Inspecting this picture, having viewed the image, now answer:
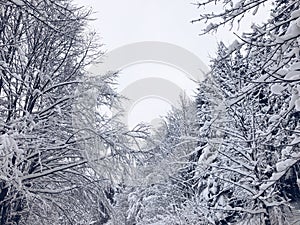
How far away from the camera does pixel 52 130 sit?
7887 millimetres

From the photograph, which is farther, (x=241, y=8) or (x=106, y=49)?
(x=106, y=49)

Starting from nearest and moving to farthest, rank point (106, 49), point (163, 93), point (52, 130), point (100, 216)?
point (52, 130), point (100, 216), point (106, 49), point (163, 93)

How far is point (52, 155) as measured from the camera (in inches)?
318

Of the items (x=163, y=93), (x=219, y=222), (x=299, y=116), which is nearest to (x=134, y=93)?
(x=163, y=93)

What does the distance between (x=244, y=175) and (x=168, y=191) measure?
9.24 metres

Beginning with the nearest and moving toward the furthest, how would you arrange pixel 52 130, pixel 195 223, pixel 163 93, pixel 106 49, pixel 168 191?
1. pixel 52 130
2. pixel 106 49
3. pixel 195 223
4. pixel 168 191
5. pixel 163 93

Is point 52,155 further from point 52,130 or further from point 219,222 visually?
point 219,222

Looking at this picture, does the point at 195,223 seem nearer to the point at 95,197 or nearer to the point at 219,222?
the point at 219,222

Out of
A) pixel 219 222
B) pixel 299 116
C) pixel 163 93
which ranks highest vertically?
pixel 163 93

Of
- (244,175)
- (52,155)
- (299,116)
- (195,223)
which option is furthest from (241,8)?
(195,223)

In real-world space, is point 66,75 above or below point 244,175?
above

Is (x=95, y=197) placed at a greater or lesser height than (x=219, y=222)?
greater

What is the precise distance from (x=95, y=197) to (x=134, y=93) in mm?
38748

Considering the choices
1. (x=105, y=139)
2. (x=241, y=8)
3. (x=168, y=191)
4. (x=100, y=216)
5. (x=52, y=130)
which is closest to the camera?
(x=241, y=8)
